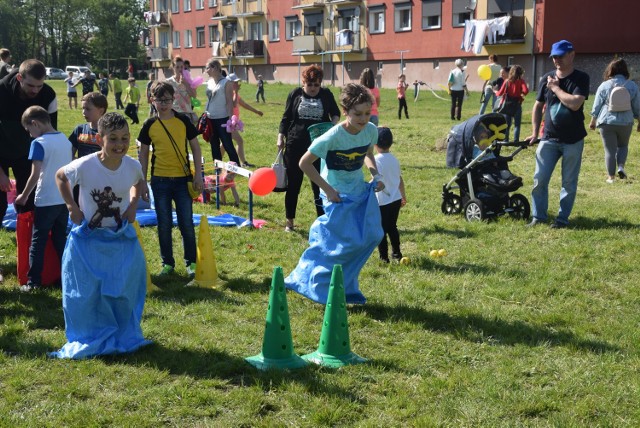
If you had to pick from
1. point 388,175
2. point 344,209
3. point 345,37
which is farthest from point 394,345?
point 345,37

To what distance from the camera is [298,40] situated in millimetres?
53188

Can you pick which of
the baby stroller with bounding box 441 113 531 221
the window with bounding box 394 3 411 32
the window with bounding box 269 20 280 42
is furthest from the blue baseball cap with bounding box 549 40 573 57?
the window with bounding box 269 20 280 42

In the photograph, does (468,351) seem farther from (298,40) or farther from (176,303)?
(298,40)

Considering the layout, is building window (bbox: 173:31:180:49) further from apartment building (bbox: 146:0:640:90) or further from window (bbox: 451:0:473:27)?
window (bbox: 451:0:473:27)

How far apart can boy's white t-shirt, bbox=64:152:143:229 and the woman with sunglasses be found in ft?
11.3

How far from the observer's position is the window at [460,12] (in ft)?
134

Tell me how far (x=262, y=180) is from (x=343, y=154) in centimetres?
301

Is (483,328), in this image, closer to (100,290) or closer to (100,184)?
(100,290)

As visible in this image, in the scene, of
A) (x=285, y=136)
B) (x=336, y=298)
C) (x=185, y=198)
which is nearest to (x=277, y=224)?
(x=285, y=136)

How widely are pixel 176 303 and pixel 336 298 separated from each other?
194cm

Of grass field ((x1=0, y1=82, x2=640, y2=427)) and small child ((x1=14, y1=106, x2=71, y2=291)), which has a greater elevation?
small child ((x1=14, y1=106, x2=71, y2=291))

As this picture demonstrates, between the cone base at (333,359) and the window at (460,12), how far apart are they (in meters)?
38.0

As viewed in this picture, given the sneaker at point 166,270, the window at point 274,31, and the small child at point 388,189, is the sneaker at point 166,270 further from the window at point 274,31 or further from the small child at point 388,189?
the window at point 274,31

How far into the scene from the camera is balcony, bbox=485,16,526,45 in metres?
37.8
